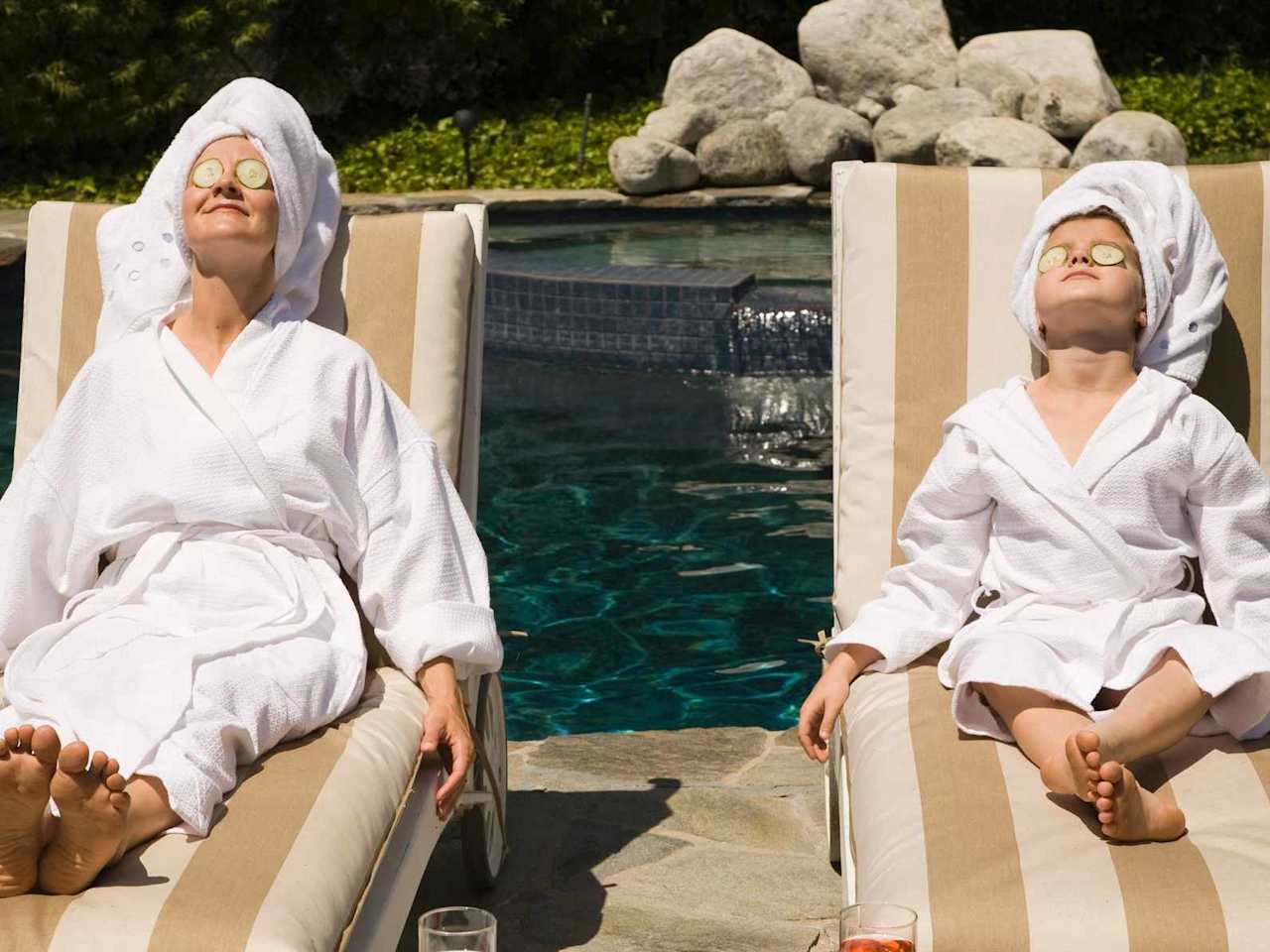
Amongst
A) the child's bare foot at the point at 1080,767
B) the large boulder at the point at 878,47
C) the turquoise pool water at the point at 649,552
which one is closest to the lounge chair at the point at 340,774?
the child's bare foot at the point at 1080,767

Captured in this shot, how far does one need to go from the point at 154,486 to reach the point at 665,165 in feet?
36.9

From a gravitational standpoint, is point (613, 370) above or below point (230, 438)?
below

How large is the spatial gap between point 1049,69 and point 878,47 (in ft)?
4.88

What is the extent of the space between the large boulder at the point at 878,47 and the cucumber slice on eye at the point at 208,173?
12476mm

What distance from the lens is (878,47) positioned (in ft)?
48.2

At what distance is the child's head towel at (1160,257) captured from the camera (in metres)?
2.79

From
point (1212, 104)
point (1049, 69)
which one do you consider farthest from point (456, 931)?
point (1212, 104)

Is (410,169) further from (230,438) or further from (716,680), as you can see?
(230,438)

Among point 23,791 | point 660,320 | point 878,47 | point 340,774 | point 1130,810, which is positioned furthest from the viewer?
point 878,47

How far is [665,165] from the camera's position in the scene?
13.6 m

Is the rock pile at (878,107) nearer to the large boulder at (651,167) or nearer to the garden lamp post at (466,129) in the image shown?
the large boulder at (651,167)

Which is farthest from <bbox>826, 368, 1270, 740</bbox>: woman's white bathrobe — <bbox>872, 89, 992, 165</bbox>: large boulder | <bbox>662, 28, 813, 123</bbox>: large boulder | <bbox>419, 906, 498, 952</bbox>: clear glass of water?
<bbox>662, 28, 813, 123</bbox>: large boulder

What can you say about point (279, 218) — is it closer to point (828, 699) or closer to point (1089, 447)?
point (828, 699)

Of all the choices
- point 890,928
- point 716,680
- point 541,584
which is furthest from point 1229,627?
point 541,584
